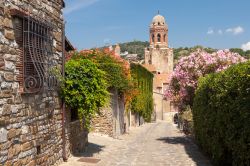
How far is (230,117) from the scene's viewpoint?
9367mm

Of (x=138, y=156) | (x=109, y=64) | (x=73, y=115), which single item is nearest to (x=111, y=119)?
(x=109, y=64)

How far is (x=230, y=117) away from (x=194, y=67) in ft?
34.6

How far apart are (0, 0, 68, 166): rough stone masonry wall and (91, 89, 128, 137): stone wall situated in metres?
7.91

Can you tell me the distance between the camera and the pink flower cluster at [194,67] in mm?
19094

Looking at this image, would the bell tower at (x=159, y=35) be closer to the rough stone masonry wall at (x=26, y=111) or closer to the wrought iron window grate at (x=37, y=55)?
the rough stone masonry wall at (x=26, y=111)

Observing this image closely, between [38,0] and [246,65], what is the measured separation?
5238mm

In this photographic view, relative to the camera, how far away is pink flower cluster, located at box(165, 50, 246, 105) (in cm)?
1909

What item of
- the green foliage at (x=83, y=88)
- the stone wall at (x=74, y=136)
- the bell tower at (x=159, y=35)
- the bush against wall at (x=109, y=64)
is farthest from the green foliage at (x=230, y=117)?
the bell tower at (x=159, y=35)

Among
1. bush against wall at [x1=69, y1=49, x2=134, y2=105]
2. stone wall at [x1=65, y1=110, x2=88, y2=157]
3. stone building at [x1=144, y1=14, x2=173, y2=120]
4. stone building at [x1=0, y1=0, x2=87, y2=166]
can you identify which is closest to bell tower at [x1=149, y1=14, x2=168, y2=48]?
stone building at [x1=144, y1=14, x2=173, y2=120]

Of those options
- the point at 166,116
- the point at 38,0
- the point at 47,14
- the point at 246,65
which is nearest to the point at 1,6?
the point at 38,0

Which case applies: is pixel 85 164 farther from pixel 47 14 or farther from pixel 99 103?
pixel 47 14

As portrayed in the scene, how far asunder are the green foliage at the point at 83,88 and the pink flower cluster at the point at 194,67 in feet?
26.7

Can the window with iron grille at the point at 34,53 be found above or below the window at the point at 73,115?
above

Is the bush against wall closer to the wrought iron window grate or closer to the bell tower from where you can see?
the wrought iron window grate
